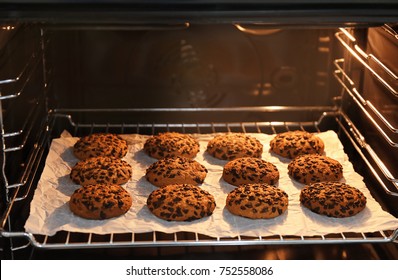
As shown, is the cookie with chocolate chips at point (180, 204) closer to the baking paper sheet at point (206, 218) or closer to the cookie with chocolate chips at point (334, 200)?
the baking paper sheet at point (206, 218)

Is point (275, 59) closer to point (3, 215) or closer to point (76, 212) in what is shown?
point (76, 212)

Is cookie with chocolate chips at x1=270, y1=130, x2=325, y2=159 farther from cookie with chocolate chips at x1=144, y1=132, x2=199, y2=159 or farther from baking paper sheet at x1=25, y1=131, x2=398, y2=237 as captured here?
cookie with chocolate chips at x1=144, y1=132, x2=199, y2=159

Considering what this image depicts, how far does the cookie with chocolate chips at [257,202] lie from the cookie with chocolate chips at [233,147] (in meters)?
0.30

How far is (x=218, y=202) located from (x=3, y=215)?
0.62m

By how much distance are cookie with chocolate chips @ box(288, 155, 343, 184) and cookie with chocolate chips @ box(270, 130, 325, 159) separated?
0.10 meters

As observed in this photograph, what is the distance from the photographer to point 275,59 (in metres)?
2.46

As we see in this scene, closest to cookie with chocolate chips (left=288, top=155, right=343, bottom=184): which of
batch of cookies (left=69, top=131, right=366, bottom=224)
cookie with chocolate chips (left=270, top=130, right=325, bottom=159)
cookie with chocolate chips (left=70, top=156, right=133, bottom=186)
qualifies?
batch of cookies (left=69, top=131, right=366, bottom=224)

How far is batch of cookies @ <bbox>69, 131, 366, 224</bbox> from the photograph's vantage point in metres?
2.03

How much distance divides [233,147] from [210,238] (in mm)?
468

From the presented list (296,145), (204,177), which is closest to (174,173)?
(204,177)

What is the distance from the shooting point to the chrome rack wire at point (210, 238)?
1803 millimetres

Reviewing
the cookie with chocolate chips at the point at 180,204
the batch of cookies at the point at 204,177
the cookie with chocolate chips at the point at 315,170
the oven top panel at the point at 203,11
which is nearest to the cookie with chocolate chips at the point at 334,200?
the batch of cookies at the point at 204,177

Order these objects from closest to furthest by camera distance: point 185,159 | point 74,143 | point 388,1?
point 388,1, point 185,159, point 74,143

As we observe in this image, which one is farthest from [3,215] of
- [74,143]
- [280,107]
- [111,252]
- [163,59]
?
[280,107]
